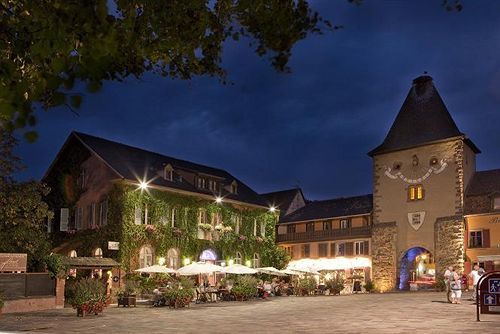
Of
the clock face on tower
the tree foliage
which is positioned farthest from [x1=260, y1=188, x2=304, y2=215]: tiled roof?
the tree foliage

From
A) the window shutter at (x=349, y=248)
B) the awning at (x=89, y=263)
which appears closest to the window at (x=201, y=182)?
the awning at (x=89, y=263)

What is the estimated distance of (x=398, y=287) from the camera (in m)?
45.2

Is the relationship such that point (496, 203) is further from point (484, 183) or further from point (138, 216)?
point (138, 216)

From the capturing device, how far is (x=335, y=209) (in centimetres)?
5303

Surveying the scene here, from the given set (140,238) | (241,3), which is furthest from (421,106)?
(241,3)

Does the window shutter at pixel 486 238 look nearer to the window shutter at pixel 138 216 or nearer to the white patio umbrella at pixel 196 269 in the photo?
the white patio umbrella at pixel 196 269

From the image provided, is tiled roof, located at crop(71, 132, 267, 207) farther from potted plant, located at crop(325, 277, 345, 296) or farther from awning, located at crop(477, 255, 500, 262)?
awning, located at crop(477, 255, 500, 262)

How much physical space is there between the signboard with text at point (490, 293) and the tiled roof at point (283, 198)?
46199 millimetres

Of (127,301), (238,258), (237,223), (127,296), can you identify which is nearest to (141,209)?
(237,223)

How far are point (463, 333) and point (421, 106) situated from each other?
3509cm

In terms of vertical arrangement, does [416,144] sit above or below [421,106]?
below

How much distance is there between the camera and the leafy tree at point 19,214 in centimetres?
3000

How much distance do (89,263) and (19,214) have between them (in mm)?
5006

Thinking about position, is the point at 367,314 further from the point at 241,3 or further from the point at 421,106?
the point at 421,106
